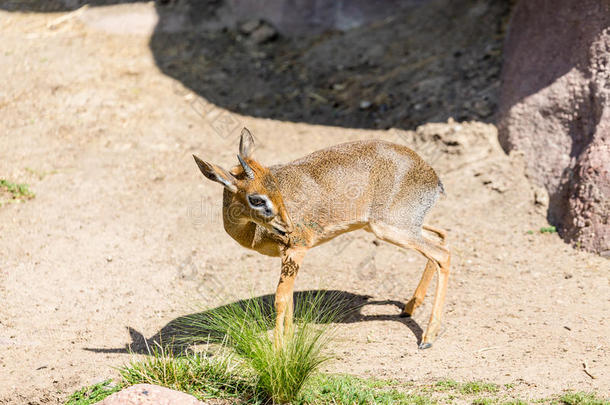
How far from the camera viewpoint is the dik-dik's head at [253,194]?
516cm

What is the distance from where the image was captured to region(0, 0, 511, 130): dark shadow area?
957 cm

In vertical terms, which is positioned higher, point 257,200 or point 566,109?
point 566,109

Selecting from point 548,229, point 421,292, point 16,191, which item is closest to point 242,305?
point 421,292

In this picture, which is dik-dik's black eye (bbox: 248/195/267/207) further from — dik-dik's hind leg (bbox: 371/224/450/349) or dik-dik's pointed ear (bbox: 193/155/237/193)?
dik-dik's hind leg (bbox: 371/224/450/349)

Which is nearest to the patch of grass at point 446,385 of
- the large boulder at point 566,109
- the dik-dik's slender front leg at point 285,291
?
the dik-dik's slender front leg at point 285,291

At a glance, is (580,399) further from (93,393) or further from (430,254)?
(93,393)

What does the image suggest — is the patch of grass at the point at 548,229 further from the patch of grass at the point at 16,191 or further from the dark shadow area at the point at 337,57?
the patch of grass at the point at 16,191

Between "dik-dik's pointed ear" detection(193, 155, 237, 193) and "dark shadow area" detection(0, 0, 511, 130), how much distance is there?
4.50 meters

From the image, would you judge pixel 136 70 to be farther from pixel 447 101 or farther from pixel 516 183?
pixel 516 183

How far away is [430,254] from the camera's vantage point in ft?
19.1

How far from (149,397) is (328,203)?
6.90 ft

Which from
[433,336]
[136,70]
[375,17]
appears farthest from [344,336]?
[375,17]

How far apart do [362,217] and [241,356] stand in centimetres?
154

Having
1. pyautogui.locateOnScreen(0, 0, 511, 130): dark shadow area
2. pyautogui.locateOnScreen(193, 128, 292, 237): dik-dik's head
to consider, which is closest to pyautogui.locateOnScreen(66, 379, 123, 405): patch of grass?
pyautogui.locateOnScreen(193, 128, 292, 237): dik-dik's head
